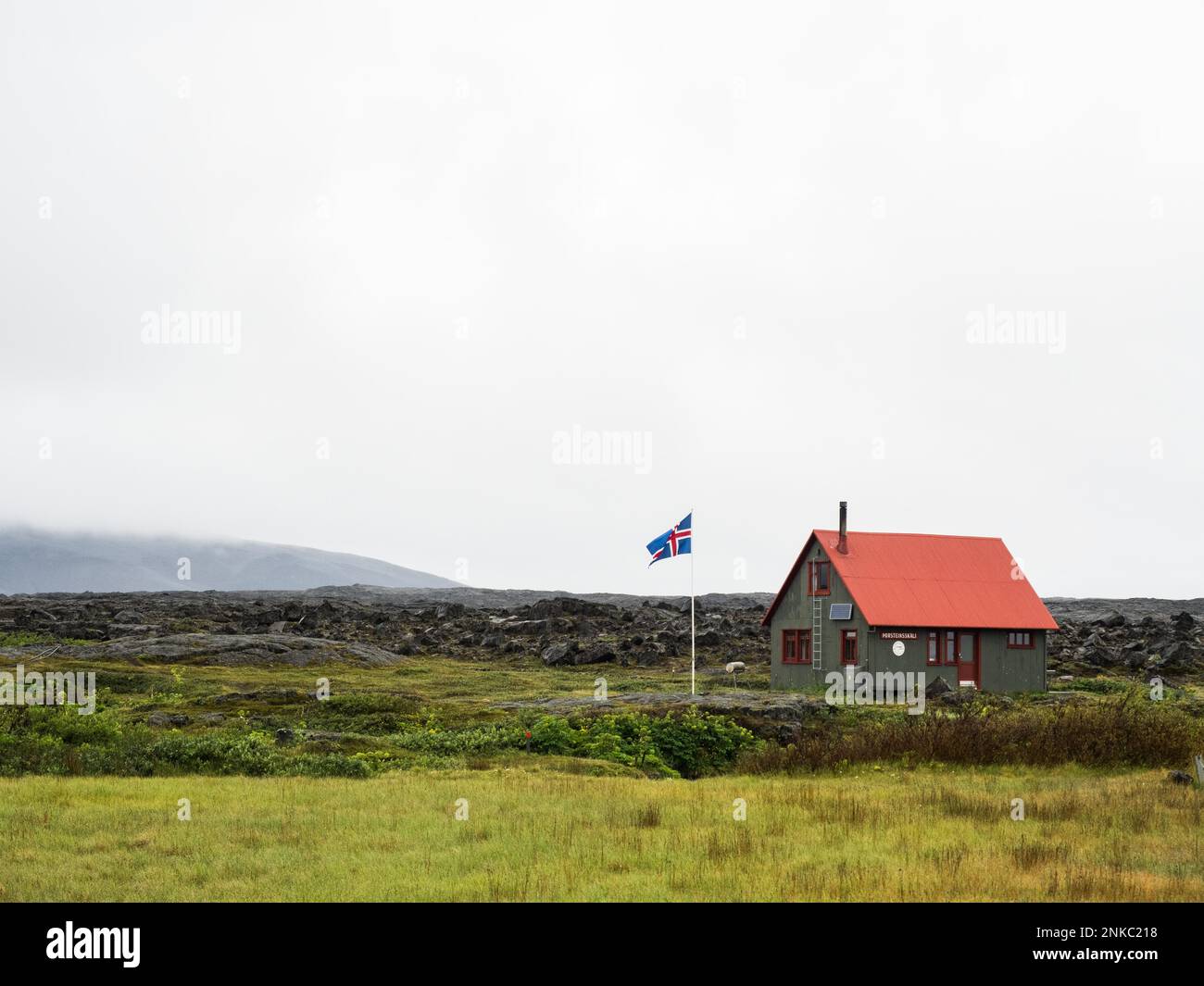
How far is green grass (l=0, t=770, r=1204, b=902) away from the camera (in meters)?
14.6

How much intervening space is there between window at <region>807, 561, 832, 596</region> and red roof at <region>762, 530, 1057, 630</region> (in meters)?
0.68

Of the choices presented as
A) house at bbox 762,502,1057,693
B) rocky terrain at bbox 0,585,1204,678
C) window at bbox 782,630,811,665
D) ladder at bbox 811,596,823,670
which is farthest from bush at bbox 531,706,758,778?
rocky terrain at bbox 0,585,1204,678

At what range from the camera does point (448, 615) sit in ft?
355

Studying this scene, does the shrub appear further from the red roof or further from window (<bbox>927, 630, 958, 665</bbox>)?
window (<bbox>927, 630, 958, 665</bbox>)

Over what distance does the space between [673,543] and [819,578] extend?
35.0 ft

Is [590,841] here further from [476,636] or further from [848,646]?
[476,636]

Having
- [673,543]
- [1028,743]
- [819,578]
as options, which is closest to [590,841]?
[1028,743]

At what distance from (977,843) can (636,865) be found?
541 cm

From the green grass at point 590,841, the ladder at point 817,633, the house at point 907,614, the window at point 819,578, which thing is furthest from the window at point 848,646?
the green grass at point 590,841

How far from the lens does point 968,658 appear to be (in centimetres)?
5144

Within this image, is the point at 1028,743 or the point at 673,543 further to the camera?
the point at 673,543

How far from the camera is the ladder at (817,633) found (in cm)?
5147
